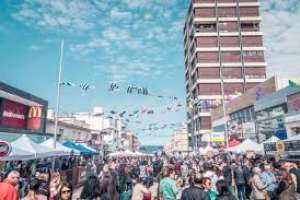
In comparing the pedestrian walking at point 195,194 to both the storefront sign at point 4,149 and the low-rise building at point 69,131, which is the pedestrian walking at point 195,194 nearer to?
the storefront sign at point 4,149

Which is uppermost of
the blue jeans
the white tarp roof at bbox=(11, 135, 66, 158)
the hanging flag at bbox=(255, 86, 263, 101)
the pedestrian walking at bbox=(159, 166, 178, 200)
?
the hanging flag at bbox=(255, 86, 263, 101)

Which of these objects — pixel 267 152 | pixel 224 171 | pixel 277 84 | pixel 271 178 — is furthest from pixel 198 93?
pixel 271 178

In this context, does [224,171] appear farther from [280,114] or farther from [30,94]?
[30,94]

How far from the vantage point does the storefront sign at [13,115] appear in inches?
749

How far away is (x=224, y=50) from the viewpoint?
57.0 meters

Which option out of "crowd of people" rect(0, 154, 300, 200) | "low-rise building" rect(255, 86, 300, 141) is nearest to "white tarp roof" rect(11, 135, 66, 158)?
"crowd of people" rect(0, 154, 300, 200)

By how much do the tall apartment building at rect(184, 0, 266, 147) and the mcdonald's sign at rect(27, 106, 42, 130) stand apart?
116ft

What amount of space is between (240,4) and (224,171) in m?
52.0

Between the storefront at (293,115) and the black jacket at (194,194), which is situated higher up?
the storefront at (293,115)

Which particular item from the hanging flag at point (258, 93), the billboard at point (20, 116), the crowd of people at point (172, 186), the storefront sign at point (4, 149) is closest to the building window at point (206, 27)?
the hanging flag at point (258, 93)

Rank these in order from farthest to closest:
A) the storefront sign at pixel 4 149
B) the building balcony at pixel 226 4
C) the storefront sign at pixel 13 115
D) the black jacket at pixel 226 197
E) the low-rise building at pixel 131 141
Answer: the low-rise building at pixel 131 141
the building balcony at pixel 226 4
the storefront sign at pixel 13 115
the storefront sign at pixel 4 149
the black jacket at pixel 226 197

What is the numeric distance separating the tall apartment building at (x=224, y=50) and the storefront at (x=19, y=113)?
35.0 m

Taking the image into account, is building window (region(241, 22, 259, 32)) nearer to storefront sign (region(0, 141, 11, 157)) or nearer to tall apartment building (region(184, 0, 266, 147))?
tall apartment building (region(184, 0, 266, 147))

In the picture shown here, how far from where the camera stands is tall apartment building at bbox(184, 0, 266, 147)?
181ft
